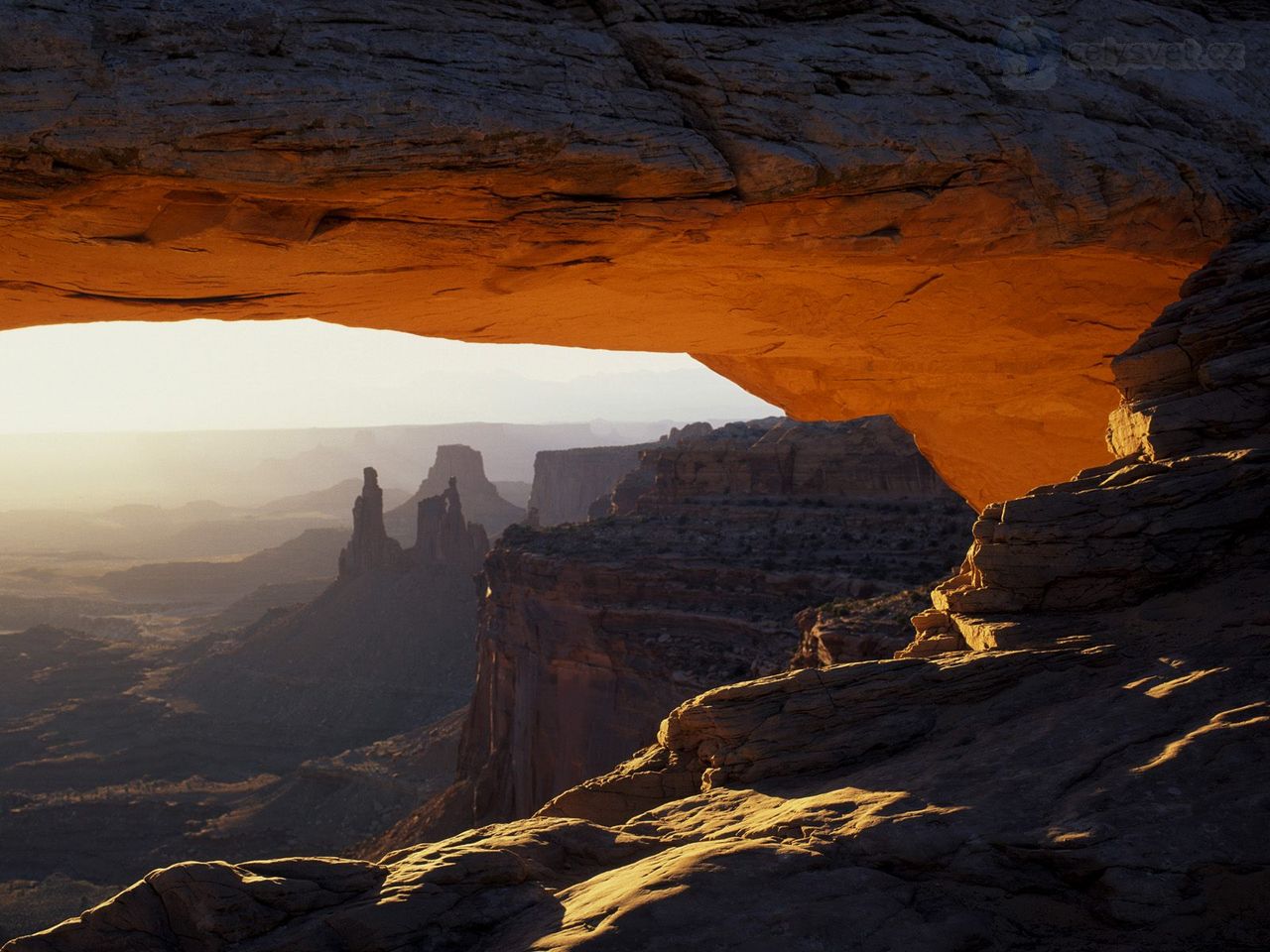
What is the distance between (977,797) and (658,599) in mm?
34774

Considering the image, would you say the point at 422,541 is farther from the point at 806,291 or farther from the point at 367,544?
the point at 806,291

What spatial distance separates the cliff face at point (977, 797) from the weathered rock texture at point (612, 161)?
290 centimetres

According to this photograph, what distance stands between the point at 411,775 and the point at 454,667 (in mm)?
21407

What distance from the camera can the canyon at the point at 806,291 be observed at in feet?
23.6

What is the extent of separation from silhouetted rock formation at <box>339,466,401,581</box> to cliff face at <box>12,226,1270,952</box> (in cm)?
8017

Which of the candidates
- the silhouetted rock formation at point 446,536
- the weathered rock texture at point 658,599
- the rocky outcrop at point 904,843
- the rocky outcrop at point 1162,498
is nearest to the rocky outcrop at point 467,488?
the silhouetted rock formation at point 446,536

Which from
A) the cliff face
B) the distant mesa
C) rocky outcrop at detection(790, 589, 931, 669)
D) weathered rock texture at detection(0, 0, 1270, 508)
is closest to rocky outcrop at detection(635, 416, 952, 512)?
rocky outcrop at detection(790, 589, 931, 669)

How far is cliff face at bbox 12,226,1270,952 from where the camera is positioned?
6.66 metres

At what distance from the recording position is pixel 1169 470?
10.4 metres

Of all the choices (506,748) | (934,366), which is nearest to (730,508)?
(506,748)

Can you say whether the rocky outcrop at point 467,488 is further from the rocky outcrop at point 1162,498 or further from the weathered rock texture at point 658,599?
the rocky outcrop at point 1162,498

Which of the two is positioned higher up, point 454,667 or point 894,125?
point 894,125

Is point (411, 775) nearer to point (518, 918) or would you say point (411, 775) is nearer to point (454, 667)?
point (454, 667)

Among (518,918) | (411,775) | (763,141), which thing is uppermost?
(763,141)
